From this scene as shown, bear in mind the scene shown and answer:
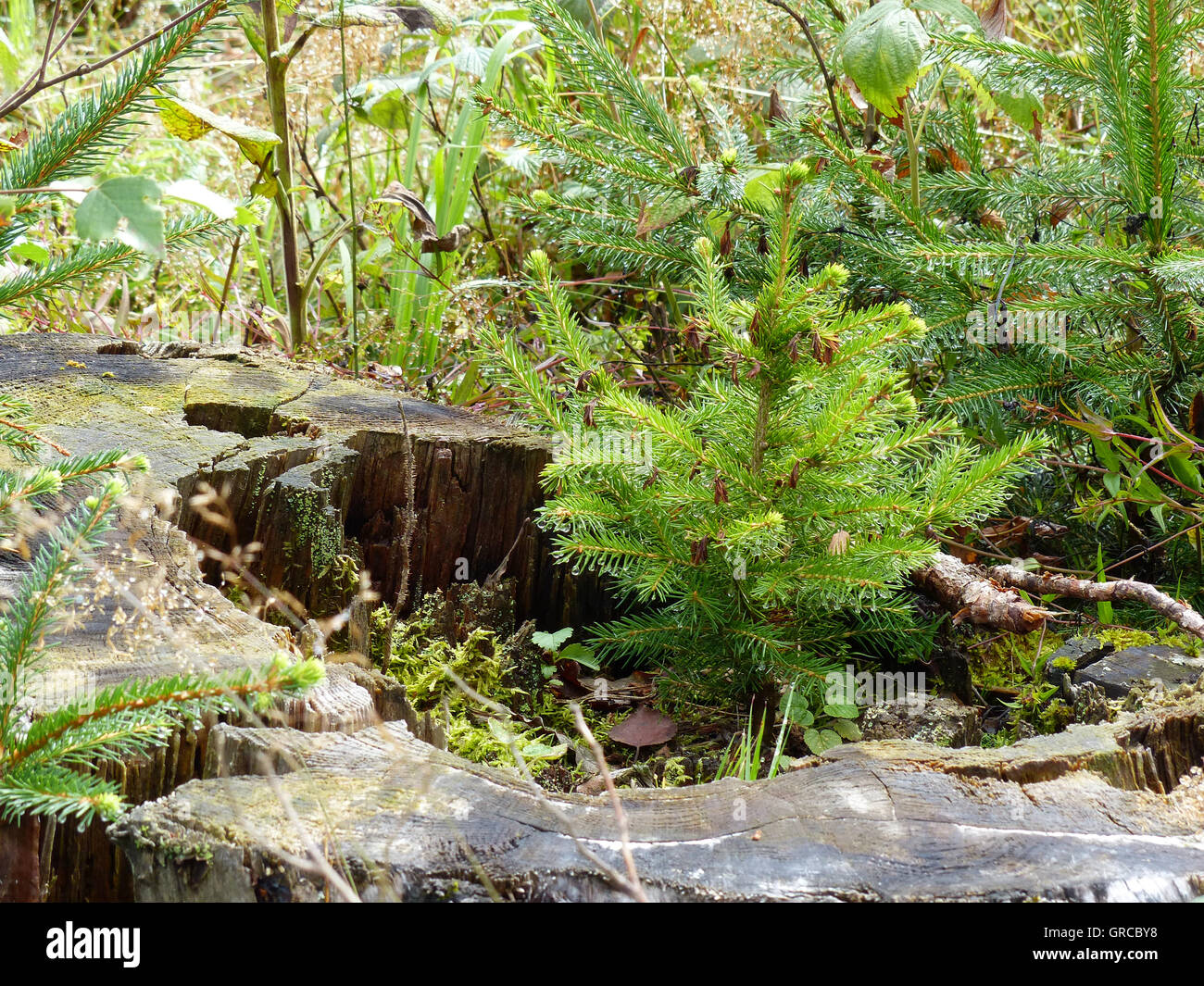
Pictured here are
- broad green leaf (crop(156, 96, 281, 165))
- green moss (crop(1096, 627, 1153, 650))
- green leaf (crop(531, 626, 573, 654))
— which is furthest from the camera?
broad green leaf (crop(156, 96, 281, 165))

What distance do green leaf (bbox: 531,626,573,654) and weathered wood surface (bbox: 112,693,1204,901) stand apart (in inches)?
30.8

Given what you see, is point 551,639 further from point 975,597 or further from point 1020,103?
point 1020,103

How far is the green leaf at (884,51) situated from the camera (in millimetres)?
1870

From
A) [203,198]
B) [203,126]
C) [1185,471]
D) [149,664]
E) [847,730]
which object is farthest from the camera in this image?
[203,126]

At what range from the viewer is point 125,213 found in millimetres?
997

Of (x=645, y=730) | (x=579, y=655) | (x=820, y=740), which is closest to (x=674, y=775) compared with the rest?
(x=645, y=730)

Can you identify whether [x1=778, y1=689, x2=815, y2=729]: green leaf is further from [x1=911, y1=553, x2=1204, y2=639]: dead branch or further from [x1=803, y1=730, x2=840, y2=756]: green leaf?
[x1=911, y1=553, x2=1204, y2=639]: dead branch

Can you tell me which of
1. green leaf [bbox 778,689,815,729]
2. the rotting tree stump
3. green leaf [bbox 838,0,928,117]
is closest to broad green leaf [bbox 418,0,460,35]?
green leaf [bbox 838,0,928,117]

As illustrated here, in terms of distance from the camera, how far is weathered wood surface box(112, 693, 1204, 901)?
3.34 feet

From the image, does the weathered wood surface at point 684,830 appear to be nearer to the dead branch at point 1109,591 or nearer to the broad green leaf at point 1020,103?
the dead branch at point 1109,591

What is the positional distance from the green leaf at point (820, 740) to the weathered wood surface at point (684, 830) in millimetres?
445

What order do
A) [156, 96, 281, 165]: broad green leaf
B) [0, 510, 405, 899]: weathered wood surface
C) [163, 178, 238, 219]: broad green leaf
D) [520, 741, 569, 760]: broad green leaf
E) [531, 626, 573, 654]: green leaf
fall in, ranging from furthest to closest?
[156, 96, 281, 165]: broad green leaf → [531, 626, 573, 654]: green leaf → [520, 741, 569, 760]: broad green leaf → [163, 178, 238, 219]: broad green leaf → [0, 510, 405, 899]: weathered wood surface

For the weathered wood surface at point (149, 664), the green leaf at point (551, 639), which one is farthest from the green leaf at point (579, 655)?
the weathered wood surface at point (149, 664)

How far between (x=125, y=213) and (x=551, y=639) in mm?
1288
